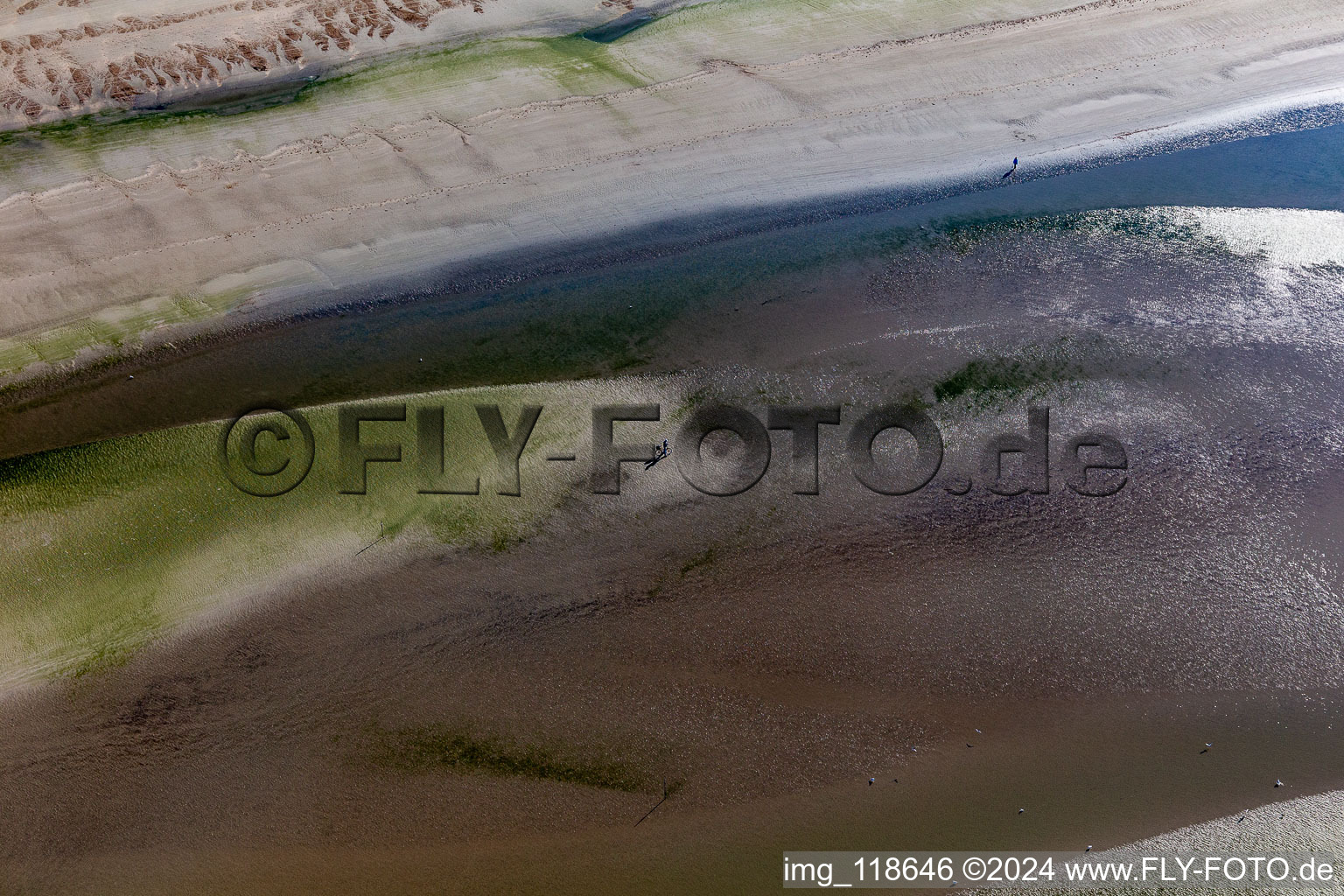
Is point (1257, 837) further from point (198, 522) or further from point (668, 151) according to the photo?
point (668, 151)

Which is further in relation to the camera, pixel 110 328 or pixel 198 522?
pixel 110 328

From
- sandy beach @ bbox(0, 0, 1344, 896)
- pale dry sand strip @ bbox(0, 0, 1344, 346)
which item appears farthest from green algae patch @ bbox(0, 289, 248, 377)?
pale dry sand strip @ bbox(0, 0, 1344, 346)

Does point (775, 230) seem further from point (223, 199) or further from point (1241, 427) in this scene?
point (223, 199)

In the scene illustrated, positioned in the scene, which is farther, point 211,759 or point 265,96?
point 265,96

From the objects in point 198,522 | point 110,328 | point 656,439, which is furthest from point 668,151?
point 198,522

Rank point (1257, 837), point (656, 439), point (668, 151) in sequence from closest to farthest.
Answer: point (1257, 837) < point (656, 439) < point (668, 151)

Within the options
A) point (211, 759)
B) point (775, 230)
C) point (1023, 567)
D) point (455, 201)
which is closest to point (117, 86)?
point (455, 201)
